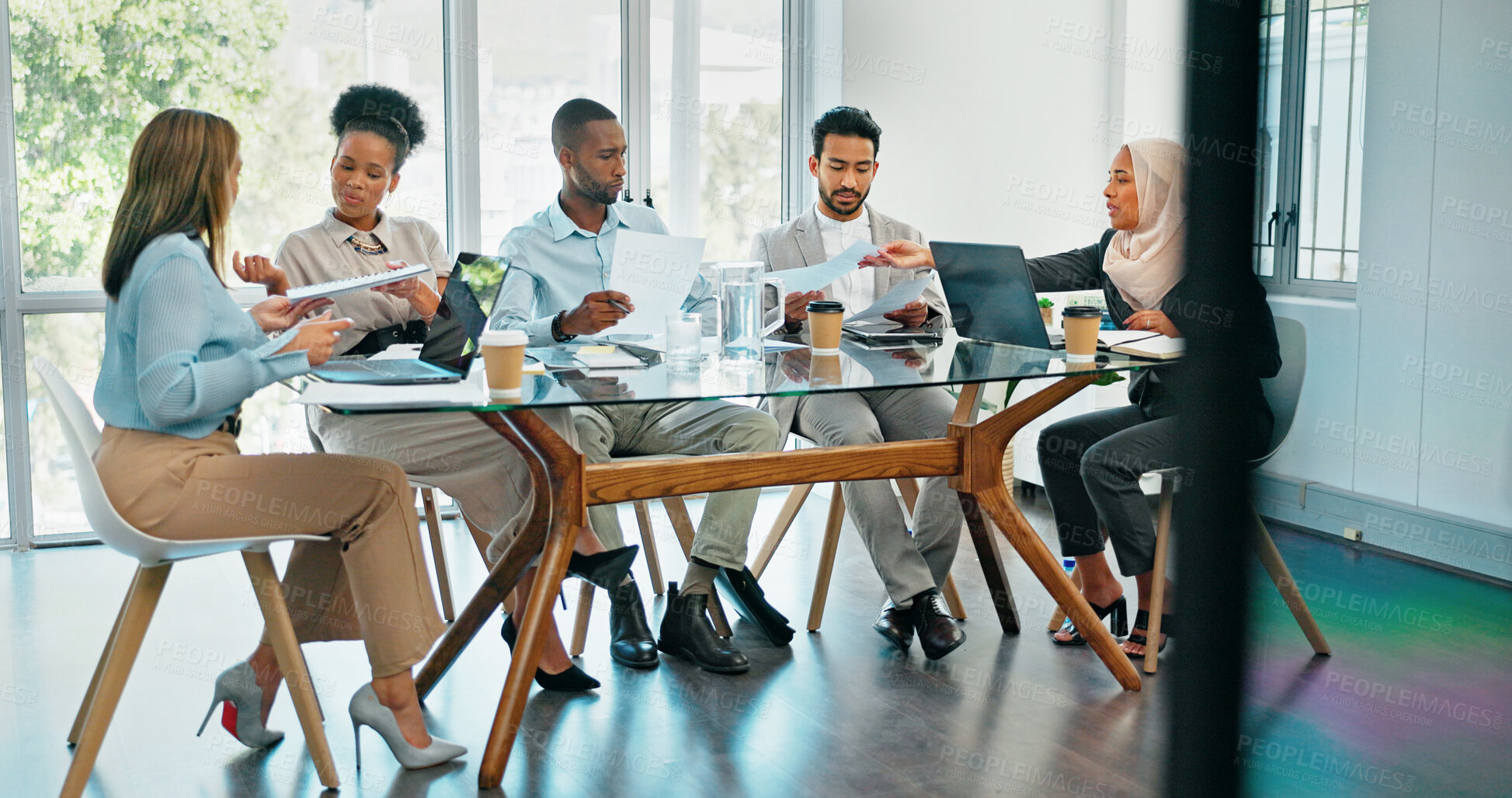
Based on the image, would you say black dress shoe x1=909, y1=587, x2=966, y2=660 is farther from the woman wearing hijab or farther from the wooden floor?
the woman wearing hijab

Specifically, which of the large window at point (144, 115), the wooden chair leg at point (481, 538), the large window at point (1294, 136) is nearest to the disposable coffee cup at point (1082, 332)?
the wooden chair leg at point (481, 538)

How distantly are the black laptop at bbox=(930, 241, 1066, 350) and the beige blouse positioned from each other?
121 centimetres

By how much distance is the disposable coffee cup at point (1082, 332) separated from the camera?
91.6 inches

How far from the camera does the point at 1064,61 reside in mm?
3957

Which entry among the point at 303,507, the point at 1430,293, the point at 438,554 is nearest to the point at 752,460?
the point at 303,507

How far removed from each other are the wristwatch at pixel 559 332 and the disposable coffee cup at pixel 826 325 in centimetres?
51

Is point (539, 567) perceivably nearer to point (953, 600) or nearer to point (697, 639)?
point (697, 639)

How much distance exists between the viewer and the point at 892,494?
2.78 m

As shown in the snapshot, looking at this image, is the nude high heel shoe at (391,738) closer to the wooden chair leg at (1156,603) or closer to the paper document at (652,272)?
the paper document at (652,272)

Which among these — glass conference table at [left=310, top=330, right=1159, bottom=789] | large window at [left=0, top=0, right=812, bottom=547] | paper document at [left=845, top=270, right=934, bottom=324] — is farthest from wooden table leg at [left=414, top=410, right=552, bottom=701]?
large window at [left=0, top=0, right=812, bottom=547]

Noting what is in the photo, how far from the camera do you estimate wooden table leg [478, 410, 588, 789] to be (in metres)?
1.99

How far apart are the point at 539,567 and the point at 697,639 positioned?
0.61m

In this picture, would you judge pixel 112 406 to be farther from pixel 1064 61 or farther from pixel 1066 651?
pixel 1064 61

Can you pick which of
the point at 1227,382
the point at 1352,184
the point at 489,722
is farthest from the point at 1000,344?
the point at 1227,382
